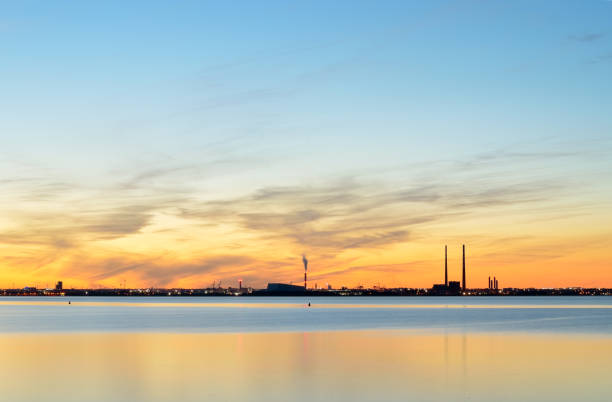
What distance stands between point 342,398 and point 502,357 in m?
18.7

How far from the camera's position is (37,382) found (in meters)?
32.9

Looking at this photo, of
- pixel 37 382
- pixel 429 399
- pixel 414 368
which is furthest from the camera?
pixel 414 368

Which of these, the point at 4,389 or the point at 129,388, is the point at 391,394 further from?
the point at 4,389

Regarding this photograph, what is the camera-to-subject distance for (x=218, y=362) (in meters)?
40.9

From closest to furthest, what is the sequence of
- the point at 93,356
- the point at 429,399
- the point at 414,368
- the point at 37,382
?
the point at 429,399, the point at 37,382, the point at 414,368, the point at 93,356

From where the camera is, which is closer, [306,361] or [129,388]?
[129,388]

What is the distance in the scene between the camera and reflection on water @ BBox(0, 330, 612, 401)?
29500 millimetres

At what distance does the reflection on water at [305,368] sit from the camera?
29.5m

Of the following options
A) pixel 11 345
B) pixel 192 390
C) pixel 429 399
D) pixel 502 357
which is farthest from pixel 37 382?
pixel 502 357

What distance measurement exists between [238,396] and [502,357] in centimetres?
2081

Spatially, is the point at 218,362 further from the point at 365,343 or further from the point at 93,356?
the point at 365,343

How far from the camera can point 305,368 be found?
38.1m

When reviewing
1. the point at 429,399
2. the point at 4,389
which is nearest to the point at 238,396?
the point at 429,399

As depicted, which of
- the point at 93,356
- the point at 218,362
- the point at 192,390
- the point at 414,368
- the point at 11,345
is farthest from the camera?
the point at 11,345
